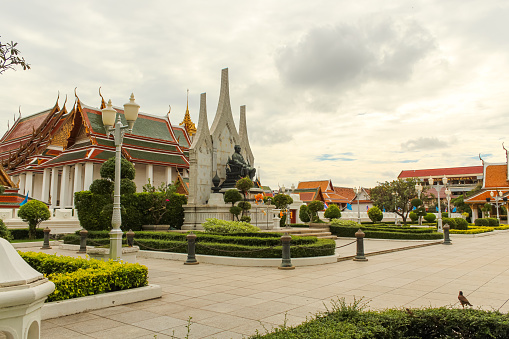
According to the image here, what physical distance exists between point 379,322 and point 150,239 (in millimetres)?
11982

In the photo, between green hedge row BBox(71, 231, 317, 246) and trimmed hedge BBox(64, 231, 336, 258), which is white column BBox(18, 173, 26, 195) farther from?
trimmed hedge BBox(64, 231, 336, 258)

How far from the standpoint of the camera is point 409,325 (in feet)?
14.2

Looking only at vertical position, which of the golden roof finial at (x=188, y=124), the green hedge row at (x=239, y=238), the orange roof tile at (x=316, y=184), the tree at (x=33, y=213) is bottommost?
the green hedge row at (x=239, y=238)

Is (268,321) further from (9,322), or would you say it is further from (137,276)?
(9,322)

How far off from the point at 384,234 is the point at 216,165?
10.4 meters

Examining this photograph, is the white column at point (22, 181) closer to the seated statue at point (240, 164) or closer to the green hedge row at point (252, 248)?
the seated statue at point (240, 164)

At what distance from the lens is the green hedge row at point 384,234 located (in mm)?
21047

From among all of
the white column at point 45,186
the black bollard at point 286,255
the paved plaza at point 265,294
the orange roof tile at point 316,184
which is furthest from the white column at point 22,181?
the black bollard at point 286,255

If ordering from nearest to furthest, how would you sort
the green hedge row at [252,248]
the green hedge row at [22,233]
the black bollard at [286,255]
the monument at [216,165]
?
1. the black bollard at [286,255]
2. the green hedge row at [252,248]
3. the monument at [216,165]
4. the green hedge row at [22,233]

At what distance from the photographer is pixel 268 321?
5695 mm

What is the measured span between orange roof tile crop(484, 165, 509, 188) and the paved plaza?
4554 cm

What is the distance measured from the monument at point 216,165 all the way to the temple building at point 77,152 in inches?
546

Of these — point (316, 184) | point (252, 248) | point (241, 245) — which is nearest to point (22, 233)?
point (241, 245)

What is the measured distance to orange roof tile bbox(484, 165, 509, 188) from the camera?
168ft
